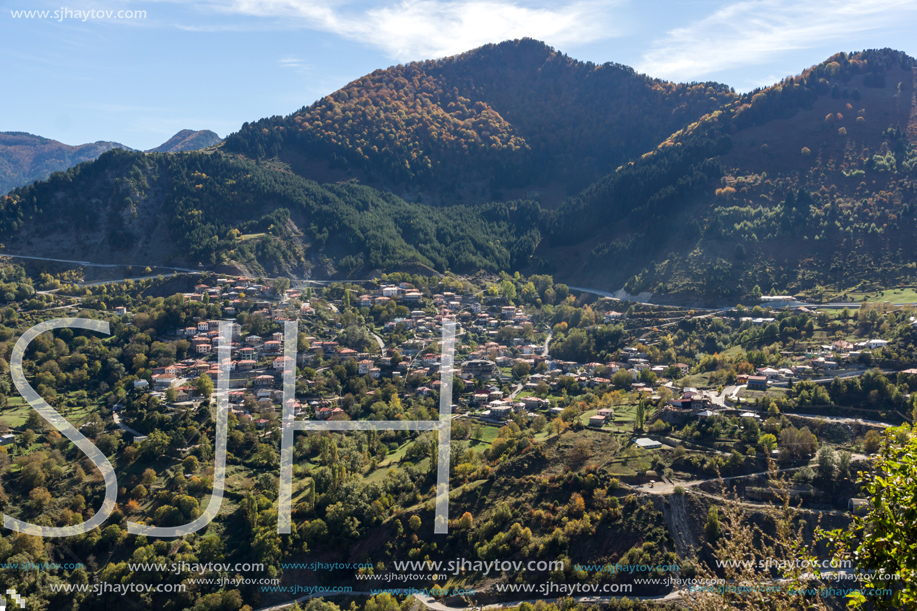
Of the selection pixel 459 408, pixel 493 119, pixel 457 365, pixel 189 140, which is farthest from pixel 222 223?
pixel 189 140

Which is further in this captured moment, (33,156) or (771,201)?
(33,156)

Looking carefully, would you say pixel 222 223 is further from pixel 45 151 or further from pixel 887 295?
pixel 45 151

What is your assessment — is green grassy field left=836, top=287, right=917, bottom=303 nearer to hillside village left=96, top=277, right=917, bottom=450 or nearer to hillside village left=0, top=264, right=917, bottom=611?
hillside village left=0, top=264, right=917, bottom=611

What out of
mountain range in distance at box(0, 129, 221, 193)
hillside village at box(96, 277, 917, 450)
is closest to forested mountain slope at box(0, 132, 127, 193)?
mountain range in distance at box(0, 129, 221, 193)

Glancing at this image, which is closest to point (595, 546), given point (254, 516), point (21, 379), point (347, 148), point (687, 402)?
point (687, 402)

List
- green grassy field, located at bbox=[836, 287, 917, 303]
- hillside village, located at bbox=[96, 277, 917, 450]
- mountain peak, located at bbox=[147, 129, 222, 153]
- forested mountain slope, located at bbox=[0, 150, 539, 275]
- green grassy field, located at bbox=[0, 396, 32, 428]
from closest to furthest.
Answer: green grassy field, located at bbox=[0, 396, 32, 428]
hillside village, located at bbox=[96, 277, 917, 450]
green grassy field, located at bbox=[836, 287, 917, 303]
forested mountain slope, located at bbox=[0, 150, 539, 275]
mountain peak, located at bbox=[147, 129, 222, 153]

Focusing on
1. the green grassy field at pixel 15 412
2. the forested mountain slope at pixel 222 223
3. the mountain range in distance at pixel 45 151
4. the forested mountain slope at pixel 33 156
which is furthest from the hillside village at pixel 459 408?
the forested mountain slope at pixel 33 156
